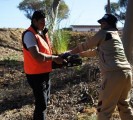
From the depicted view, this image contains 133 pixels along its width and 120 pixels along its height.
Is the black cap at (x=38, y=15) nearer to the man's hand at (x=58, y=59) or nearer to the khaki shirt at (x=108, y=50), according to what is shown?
the man's hand at (x=58, y=59)

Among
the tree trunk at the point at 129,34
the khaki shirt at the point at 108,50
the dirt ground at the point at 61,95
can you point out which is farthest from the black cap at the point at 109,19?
the tree trunk at the point at 129,34

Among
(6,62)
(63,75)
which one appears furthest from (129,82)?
(6,62)

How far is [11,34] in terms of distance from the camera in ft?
69.1

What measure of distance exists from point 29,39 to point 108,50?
112 centimetres

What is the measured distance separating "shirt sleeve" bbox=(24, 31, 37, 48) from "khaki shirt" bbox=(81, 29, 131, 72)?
770 millimetres

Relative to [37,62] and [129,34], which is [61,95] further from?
[37,62]

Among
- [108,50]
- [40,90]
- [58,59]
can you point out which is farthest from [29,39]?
[108,50]

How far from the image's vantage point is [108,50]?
608 cm

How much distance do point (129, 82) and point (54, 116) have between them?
2.14 meters

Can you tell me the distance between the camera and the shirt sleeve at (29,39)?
6.17 metres

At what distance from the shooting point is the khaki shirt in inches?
238

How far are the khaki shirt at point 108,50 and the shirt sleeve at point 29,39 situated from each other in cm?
77

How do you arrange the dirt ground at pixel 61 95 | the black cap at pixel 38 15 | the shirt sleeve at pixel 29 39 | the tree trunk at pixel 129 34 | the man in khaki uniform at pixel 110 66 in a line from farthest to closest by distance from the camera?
the tree trunk at pixel 129 34, the dirt ground at pixel 61 95, the black cap at pixel 38 15, the shirt sleeve at pixel 29 39, the man in khaki uniform at pixel 110 66

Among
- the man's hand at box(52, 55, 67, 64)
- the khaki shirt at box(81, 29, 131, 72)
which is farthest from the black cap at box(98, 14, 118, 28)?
the man's hand at box(52, 55, 67, 64)
